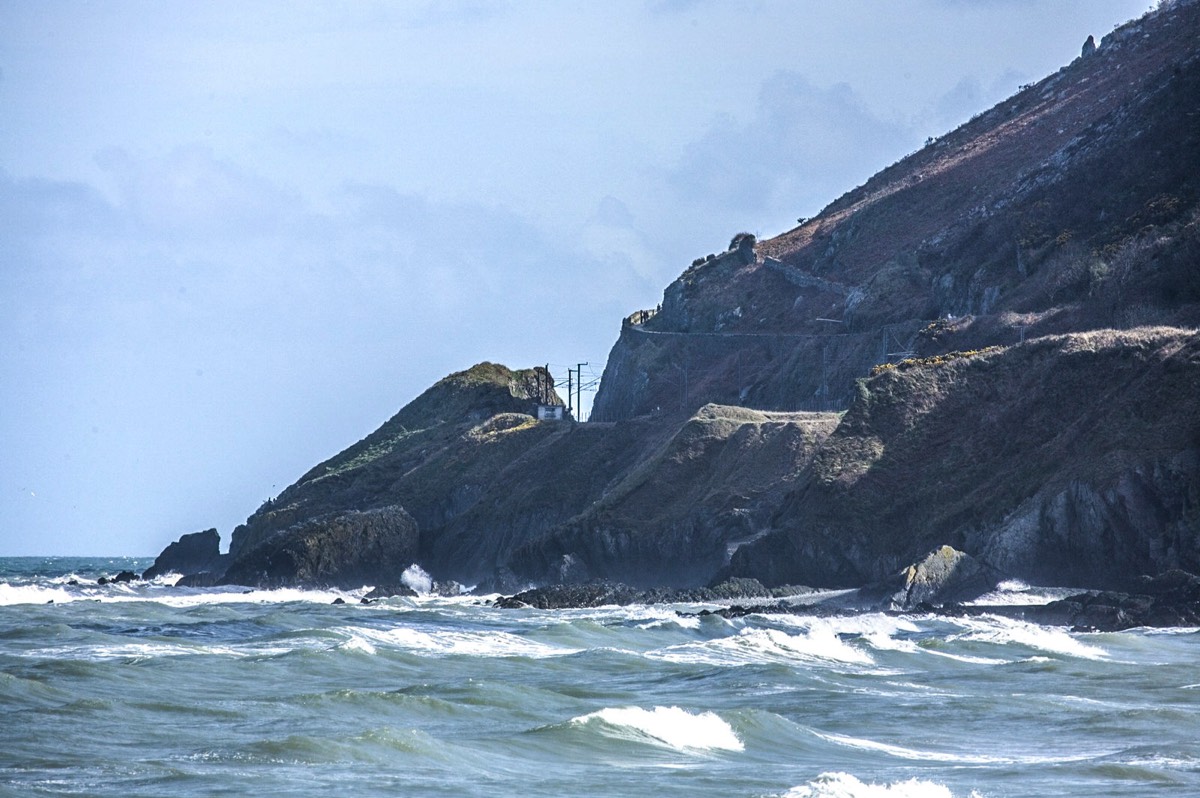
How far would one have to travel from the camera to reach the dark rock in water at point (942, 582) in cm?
5162

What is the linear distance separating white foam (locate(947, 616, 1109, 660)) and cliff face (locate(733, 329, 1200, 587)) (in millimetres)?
6730

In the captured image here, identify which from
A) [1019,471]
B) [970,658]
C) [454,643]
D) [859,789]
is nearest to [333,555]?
[1019,471]

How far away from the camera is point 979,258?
9456 cm

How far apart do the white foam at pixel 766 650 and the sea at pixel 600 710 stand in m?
0.13

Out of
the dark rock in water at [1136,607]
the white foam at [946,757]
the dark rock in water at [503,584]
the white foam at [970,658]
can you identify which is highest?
the dark rock in water at [503,584]

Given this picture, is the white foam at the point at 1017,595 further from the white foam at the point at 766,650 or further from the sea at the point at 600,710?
the white foam at the point at 766,650

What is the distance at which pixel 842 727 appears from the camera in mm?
25594

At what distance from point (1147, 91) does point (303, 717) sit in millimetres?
89130

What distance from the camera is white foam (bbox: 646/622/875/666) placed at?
36812 mm

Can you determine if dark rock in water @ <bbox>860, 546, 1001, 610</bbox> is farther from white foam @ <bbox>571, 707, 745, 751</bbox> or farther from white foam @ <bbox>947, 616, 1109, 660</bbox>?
white foam @ <bbox>571, 707, 745, 751</bbox>

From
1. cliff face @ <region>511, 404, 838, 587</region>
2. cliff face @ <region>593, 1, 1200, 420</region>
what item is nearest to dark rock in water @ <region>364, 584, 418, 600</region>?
cliff face @ <region>511, 404, 838, 587</region>

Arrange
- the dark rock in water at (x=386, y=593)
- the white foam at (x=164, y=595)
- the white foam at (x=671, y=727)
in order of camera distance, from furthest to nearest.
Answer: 1. the dark rock in water at (x=386, y=593)
2. the white foam at (x=164, y=595)
3. the white foam at (x=671, y=727)

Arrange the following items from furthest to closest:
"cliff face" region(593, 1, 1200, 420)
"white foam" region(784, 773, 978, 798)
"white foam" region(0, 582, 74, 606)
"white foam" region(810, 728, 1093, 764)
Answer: "cliff face" region(593, 1, 1200, 420), "white foam" region(0, 582, 74, 606), "white foam" region(810, 728, 1093, 764), "white foam" region(784, 773, 978, 798)

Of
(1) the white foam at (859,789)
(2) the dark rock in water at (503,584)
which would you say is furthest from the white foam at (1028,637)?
(2) the dark rock in water at (503,584)
